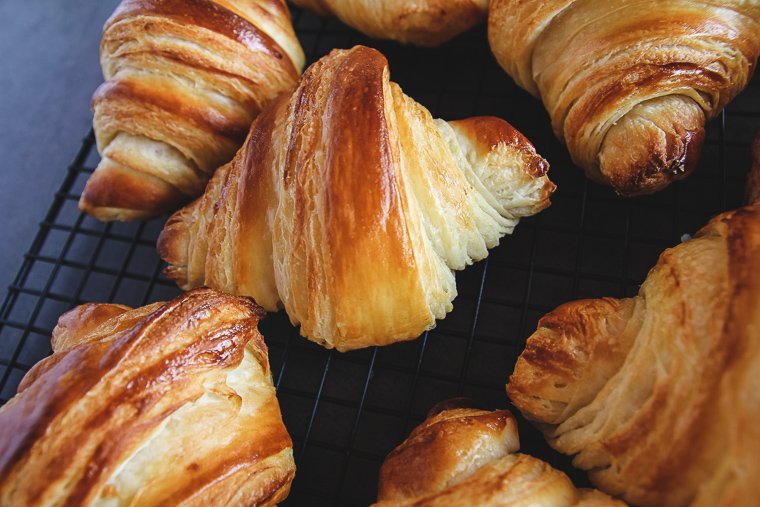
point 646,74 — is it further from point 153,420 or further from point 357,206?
point 153,420

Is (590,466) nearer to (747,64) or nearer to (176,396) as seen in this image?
(176,396)

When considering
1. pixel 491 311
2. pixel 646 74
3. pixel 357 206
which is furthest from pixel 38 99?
pixel 646 74

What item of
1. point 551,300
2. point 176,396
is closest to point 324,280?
point 176,396

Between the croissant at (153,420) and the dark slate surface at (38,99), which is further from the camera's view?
the dark slate surface at (38,99)

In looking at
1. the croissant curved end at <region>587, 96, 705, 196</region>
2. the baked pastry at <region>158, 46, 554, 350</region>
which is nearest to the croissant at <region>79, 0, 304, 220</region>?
the baked pastry at <region>158, 46, 554, 350</region>

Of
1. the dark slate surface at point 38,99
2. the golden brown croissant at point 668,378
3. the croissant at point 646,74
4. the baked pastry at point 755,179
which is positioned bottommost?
the dark slate surface at point 38,99

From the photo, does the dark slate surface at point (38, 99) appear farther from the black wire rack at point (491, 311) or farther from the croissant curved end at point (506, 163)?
the croissant curved end at point (506, 163)

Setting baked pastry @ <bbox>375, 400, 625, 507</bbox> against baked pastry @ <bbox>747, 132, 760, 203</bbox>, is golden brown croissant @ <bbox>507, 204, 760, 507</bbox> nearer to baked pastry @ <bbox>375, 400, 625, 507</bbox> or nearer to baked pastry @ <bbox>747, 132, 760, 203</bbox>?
baked pastry @ <bbox>375, 400, 625, 507</bbox>

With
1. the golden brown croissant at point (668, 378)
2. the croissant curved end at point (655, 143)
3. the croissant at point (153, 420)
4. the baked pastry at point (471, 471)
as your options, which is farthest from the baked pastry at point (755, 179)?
the croissant at point (153, 420)
